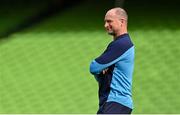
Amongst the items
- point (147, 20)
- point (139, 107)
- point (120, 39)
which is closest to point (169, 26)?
point (147, 20)

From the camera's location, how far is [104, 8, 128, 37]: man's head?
2.16m

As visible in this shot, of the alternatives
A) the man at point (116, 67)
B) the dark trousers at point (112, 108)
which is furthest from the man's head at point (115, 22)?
the dark trousers at point (112, 108)

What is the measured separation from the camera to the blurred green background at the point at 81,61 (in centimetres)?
484

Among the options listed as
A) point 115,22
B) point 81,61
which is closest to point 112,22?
point 115,22

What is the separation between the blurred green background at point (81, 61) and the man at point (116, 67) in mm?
2273

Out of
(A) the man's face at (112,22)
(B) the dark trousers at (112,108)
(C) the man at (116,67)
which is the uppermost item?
(A) the man's face at (112,22)

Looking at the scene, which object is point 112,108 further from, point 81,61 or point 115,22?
point 81,61

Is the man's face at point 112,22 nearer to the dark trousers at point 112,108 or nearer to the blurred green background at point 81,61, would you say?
the dark trousers at point 112,108

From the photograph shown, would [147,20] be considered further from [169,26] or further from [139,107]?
[139,107]

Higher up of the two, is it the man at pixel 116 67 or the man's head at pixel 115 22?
→ the man's head at pixel 115 22

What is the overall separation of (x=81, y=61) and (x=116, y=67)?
360 centimetres

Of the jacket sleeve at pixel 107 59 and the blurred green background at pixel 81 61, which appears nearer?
the jacket sleeve at pixel 107 59

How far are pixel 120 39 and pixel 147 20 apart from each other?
14.5 ft

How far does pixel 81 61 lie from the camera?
581 centimetres
